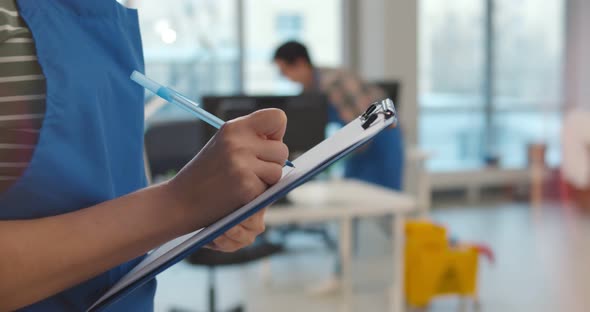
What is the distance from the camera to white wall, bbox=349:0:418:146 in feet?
20.2

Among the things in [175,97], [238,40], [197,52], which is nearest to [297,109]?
[175,97]

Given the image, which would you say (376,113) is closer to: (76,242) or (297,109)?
(76,242)

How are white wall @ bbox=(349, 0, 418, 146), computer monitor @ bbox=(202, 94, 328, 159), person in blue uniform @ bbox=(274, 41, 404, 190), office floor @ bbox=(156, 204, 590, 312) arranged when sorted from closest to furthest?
computer monitor @ bbox=(202, 94, 328, 159), office floor @ bbox=(156, 204, 590, 312), person in blue uniform @ bbox=(274, 41, 404, 190), white wall @ bbox=(349, 0, 418, 146)

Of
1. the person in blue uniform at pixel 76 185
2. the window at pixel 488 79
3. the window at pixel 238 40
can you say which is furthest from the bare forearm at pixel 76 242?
the window at pixel 488 79

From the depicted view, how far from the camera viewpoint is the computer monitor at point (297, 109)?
10.0 feet

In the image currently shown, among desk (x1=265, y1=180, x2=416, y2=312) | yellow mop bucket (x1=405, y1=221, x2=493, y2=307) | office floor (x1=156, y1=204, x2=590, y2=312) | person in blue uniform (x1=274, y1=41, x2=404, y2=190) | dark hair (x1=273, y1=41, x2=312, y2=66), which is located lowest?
office floor (x1=156, y1=204, x2=590, y2=312)

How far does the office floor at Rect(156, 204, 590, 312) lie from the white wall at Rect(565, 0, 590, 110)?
5.68 feet

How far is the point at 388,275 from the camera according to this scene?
14.2ft

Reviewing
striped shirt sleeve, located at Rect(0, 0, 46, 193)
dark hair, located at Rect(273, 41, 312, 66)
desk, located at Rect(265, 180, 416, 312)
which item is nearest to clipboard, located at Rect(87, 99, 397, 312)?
striped shirt sleeve, located at Rect(0, 0, 46, 193)

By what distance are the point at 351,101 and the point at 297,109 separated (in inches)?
31.5

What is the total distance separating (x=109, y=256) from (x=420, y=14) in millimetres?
6287

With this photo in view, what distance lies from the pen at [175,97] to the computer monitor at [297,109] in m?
2.35

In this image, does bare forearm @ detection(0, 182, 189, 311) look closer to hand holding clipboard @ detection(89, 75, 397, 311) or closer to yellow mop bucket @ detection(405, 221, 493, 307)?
hand holding clipboard @ detection(89, 75, 397, 311)

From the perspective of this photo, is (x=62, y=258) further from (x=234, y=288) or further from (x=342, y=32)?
(x=342, y=32)
